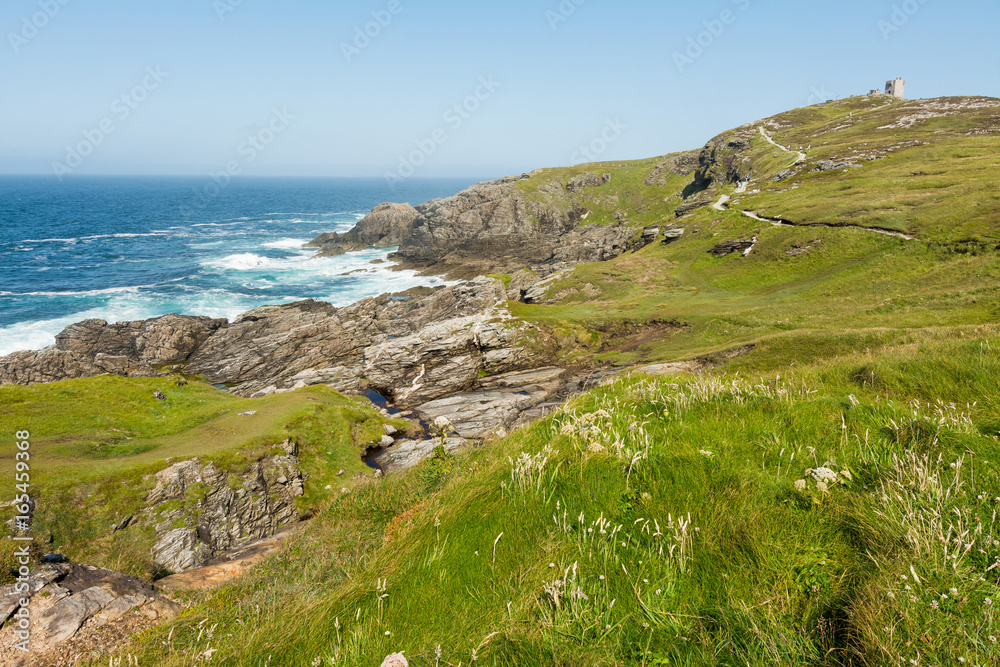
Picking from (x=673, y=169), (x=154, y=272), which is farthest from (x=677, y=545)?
(x=673, y=169)

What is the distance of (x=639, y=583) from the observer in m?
3.73

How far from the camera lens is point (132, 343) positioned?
55719 millimetres

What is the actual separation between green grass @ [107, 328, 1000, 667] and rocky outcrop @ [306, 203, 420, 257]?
129 m

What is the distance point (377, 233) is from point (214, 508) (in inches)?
4731

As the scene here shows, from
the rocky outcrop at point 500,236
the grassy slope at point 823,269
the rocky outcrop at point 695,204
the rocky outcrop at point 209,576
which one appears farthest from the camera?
the rocky outcrop at point 500,236

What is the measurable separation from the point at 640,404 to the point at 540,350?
35732 millimetres

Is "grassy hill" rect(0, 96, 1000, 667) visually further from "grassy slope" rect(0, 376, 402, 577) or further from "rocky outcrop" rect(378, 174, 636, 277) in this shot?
"rocky outcrop" rect(378, 174, 636, 277)

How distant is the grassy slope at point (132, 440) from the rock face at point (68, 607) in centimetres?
463

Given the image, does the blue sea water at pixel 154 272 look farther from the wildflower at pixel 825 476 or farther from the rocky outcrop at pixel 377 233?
the wildflower at pixel 825 476

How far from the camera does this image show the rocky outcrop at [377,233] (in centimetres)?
12880

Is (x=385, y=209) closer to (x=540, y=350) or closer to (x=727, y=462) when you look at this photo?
(x=540, y=350)

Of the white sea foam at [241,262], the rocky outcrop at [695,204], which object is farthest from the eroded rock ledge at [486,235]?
the white sea foam at [241,262]

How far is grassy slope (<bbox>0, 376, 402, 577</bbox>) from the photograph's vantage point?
1702 cm

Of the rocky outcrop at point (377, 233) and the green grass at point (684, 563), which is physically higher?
the rocky outcrop at point (377, 233)
